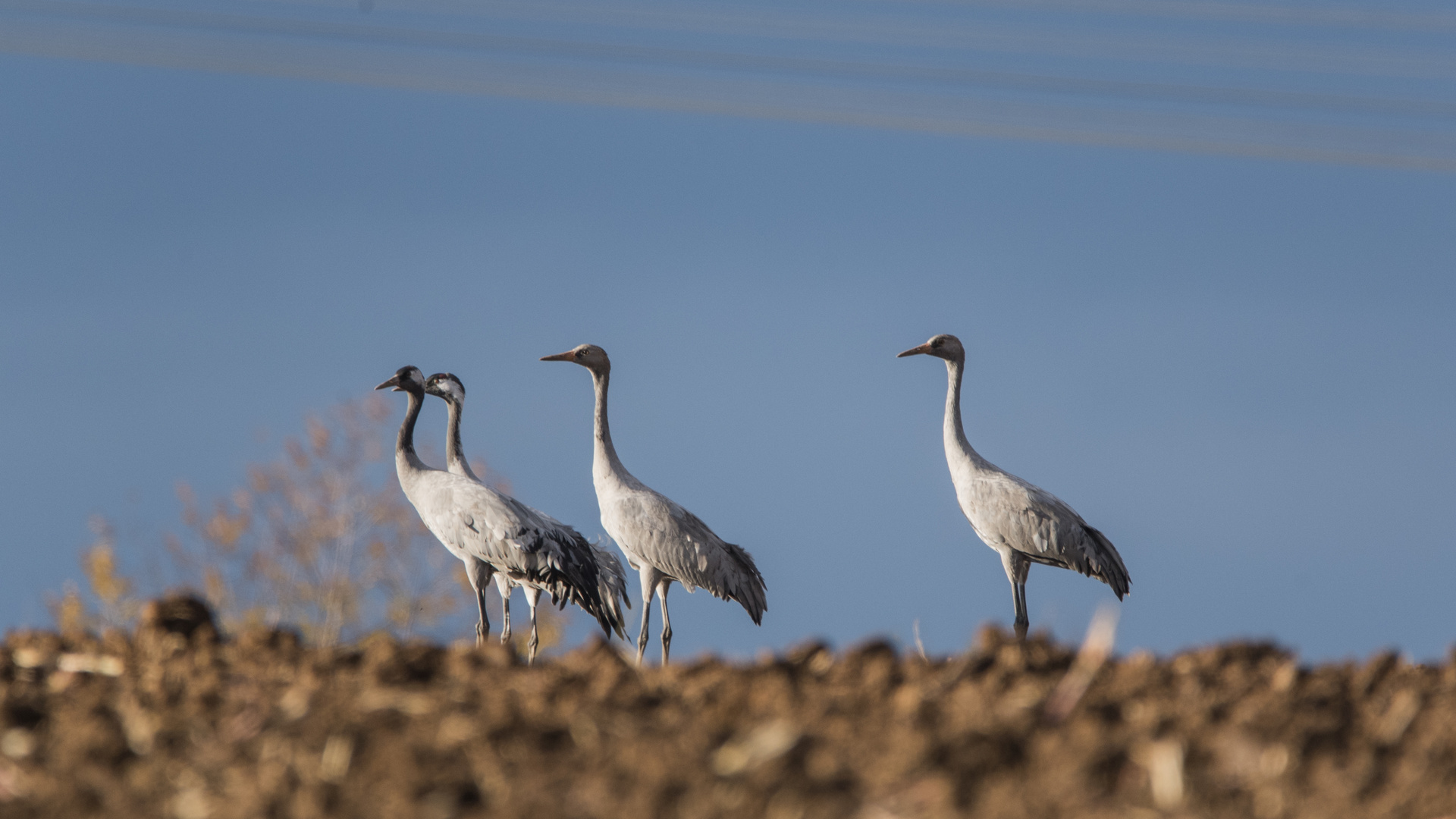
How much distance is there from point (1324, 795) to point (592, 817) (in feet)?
4.70

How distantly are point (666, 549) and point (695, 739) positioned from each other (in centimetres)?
1013

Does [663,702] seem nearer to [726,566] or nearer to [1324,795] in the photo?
[1324,795]

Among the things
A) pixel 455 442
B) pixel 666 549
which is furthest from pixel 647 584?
pixel 455 442

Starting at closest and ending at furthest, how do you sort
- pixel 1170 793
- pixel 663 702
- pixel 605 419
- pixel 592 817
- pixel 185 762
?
pixel 592 817 < pixel 1170 793 < pixel 185 762 < pixel 663 702 < pixel 605 419

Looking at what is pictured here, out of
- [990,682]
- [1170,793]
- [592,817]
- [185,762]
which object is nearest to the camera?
[592,817]

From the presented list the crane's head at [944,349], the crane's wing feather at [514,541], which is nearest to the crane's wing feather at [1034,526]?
the crane's head at [944,349]

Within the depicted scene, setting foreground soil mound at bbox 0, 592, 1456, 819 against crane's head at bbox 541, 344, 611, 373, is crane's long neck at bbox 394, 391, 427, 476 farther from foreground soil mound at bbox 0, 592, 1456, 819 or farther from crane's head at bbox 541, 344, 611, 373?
foreground soil mound at bbox 0, 592, 1456, 819

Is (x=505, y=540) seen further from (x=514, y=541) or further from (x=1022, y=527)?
(x=1022, y=527)

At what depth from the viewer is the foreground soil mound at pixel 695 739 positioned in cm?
286

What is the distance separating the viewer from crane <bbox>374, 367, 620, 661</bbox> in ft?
42.3

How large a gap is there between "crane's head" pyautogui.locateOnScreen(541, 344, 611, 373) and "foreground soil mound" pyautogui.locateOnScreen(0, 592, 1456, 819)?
35.6ft

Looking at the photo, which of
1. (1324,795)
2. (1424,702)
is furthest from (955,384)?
(1324,795)

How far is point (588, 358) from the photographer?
605 inches

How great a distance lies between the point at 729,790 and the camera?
9.40 ft
